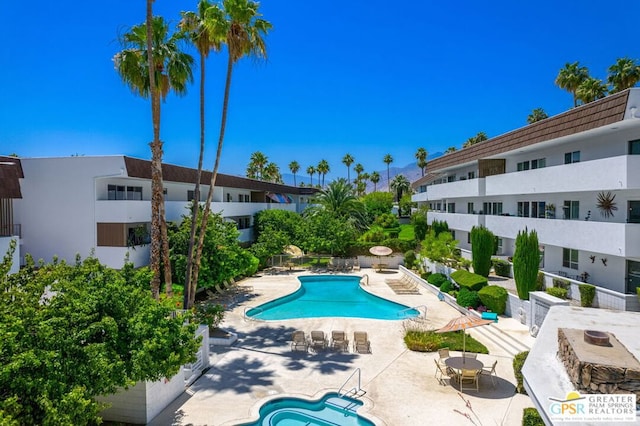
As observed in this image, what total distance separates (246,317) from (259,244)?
13196 millimetres

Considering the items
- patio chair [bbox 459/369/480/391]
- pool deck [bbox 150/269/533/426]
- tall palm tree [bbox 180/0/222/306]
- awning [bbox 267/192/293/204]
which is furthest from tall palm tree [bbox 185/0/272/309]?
Result: awning [bbox 267/192/293/204]

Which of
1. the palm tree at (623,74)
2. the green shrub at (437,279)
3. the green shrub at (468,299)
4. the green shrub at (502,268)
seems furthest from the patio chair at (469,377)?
the palm tree at (623,74)

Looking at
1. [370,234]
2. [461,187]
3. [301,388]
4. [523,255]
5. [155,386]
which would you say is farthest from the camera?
[370,234]

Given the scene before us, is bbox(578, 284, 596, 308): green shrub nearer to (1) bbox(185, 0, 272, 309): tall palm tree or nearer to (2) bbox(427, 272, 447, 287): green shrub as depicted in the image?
(2) bbox(427, 272, 447, 287): green shrub

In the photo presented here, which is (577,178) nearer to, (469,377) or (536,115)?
(469,377)

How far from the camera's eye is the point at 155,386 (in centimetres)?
1184

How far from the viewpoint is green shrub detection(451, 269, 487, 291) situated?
22953 mm

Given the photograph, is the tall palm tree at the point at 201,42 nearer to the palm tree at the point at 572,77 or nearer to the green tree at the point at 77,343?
the green tree at the point at 77,343

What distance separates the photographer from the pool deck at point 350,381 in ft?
39.1

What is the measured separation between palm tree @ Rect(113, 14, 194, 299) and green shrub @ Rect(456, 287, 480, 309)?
16480mm

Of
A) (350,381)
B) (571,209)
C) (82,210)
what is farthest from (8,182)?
(571,209)

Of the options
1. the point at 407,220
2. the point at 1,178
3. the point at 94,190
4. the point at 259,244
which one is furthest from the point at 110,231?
the point at 407,220

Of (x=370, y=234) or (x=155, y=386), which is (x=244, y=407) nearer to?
(x=155, y=386)

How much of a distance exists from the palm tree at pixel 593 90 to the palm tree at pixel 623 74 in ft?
2.97
